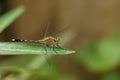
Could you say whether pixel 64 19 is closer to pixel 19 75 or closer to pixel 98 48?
pixel 98 48

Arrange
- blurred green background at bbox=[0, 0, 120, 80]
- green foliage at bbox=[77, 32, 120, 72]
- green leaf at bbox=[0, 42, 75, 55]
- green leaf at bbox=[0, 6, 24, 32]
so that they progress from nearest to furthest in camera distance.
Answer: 1. green leaf at bbox=[0, 42, 75, 55]
2. green leaf at bbox=[0, 6, 24, 32]
3. green foliage at bbox=[77, 32, 120, 72]
4. blurred green background at bbox=[0, 0, 120, 80]

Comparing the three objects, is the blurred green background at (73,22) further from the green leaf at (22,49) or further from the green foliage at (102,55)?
the green leaf at (22,49)

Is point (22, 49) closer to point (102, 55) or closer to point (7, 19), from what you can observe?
point (7, 19)

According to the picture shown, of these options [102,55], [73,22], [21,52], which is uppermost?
[73,22]

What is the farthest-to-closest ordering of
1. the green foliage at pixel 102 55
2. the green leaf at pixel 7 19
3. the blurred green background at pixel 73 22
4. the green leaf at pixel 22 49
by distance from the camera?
the blurred green background at pixel 73 22
the green foliage at pixel 102 55
the green leaf at pixel 7 19
the green leaf at pixel 22 49

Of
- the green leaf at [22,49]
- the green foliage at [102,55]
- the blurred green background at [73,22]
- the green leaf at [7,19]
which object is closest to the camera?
the green leaf at [22,49]

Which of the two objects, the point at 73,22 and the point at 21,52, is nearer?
the point at 21,52

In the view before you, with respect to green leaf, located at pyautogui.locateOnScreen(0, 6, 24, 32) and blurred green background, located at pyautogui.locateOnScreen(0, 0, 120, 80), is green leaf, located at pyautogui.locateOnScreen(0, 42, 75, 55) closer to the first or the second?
green leaf, located at pyautogui.locateOnScreen(0, 6, 24, 32)

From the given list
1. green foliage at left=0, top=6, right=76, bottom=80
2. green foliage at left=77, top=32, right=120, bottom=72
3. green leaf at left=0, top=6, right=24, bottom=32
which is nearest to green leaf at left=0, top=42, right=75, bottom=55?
green foliage at left=0, top=6, right=76, bottom=80

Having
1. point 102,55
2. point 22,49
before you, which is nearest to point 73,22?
point 102,55

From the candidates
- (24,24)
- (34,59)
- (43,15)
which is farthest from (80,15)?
(34,59)

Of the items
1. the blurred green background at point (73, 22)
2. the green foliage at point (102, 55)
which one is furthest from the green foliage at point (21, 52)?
the blurred green background at point (73, 22)
